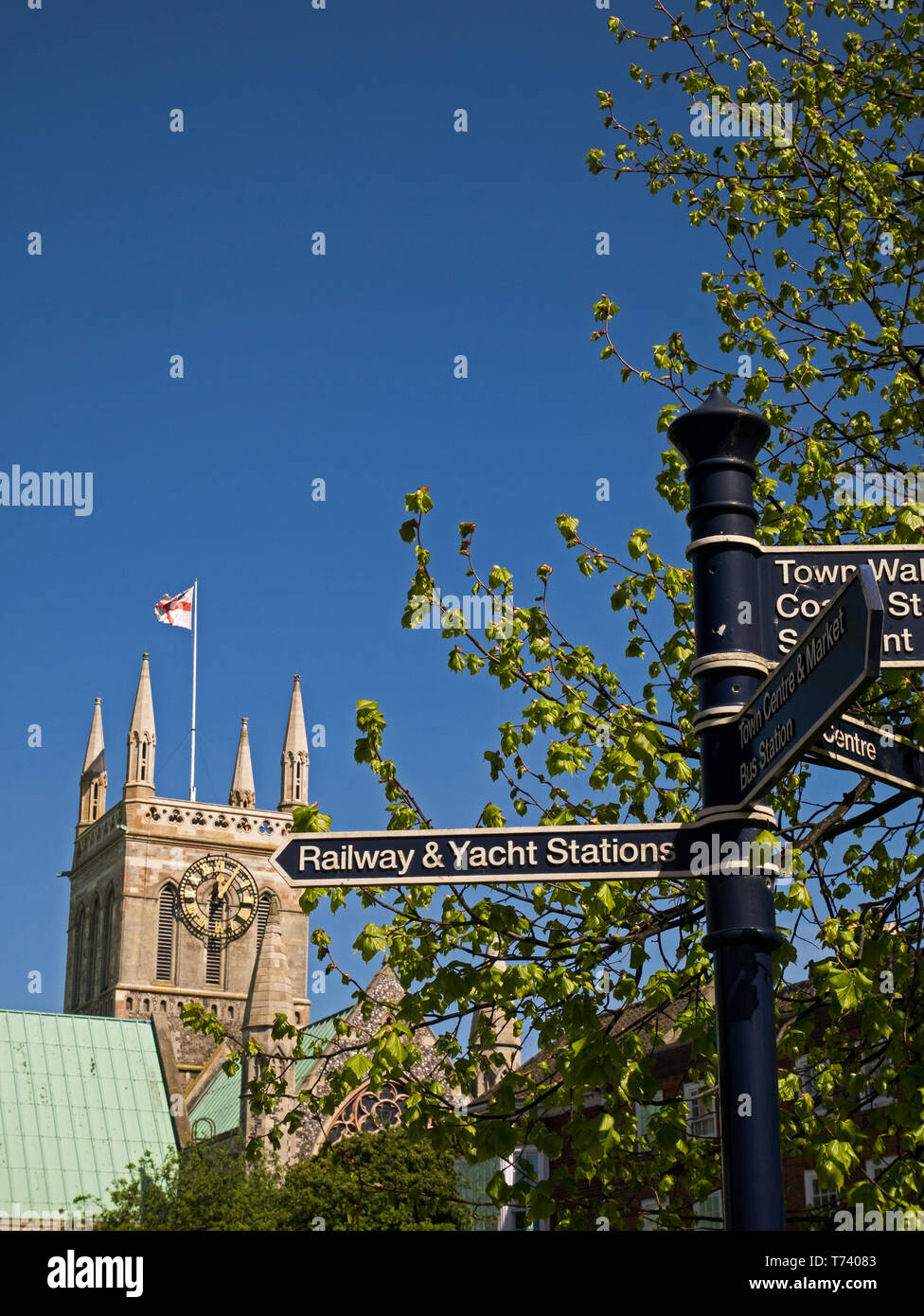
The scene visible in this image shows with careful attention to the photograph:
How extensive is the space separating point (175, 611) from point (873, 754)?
7911cm

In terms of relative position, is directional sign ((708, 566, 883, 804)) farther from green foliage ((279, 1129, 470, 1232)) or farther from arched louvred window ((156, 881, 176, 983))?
arched louvred window ((156, 881, 176, 983))

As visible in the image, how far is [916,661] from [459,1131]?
152 inches

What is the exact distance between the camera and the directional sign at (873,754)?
16.0 ft

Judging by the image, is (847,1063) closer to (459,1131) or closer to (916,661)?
(459,1131)

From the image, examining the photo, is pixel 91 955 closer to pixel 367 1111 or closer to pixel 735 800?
pixel 367 1111

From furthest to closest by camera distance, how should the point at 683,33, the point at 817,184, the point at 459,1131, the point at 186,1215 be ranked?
the point at 186,1215
the point at 683,33
the point at 817,184
the point at 459,1131

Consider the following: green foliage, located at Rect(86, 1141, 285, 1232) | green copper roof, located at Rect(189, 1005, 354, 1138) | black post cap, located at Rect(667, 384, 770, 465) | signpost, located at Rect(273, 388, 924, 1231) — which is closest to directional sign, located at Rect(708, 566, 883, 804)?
signpost, located at Rect(273, 388, 924, 1231)

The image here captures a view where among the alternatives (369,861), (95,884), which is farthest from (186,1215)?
(369,861)

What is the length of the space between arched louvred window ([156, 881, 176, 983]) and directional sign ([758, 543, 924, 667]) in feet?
258

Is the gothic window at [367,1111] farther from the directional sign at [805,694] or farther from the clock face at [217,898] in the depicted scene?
the directional sign at [805,694]

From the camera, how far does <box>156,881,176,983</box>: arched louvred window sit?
80438mm

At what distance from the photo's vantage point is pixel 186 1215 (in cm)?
4631

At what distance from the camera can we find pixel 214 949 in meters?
82.0

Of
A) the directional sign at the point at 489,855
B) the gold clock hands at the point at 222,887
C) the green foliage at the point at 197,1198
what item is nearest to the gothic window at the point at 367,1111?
the green foliage at the point at 197,1198
